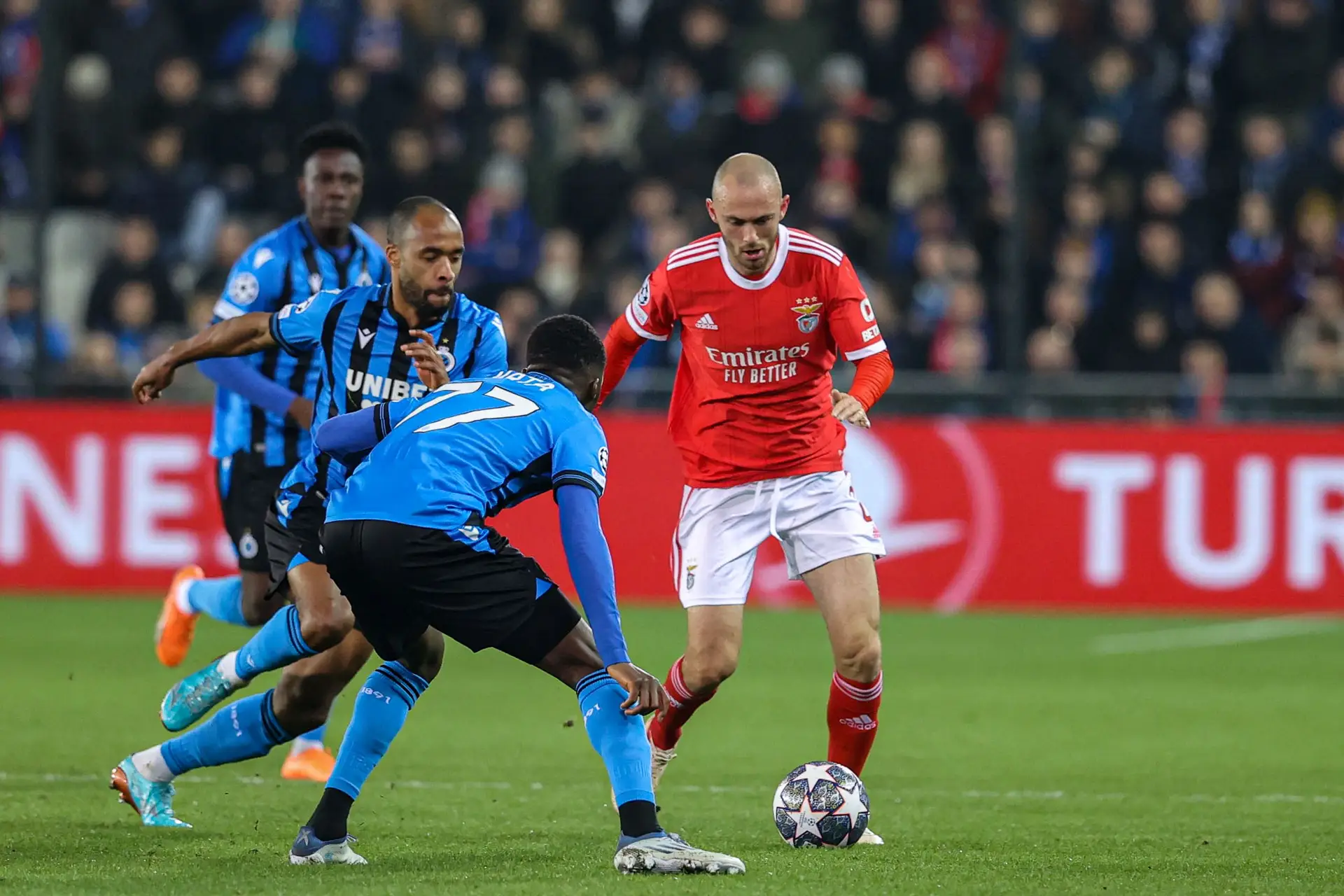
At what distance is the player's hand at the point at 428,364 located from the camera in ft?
18.3

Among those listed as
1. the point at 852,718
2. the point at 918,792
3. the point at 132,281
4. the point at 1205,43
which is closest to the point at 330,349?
the point at 852,718

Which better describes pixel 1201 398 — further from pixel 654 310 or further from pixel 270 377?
pixel 270 377

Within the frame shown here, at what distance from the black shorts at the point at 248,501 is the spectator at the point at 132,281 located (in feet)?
21.9

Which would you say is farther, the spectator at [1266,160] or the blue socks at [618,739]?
the spectator at [1266,160]

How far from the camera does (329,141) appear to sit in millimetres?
7520

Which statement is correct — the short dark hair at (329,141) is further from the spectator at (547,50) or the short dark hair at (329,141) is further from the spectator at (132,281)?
the spectator at (547,50)

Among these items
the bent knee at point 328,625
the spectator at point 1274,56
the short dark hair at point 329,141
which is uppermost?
the spectator at point 1274,56

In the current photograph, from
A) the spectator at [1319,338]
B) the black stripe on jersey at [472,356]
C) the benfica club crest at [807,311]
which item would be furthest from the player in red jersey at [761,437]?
the spectator at [1319,338]

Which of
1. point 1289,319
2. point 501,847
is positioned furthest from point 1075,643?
point 501,847

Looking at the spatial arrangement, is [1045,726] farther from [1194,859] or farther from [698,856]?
[698,856]

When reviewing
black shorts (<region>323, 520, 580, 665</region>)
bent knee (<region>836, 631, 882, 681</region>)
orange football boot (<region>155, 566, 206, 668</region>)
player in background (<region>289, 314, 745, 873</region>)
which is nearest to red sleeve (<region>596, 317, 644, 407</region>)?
bent knee (<region>836, 631, 882, 681</region>)

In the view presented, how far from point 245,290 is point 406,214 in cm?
161

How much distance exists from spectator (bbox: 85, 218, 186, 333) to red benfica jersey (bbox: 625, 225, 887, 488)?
8065 millimetres

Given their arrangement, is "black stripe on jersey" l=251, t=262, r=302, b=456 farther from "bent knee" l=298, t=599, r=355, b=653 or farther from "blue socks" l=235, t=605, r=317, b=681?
"bent knee" l=298, t=599, r=355, b=653
